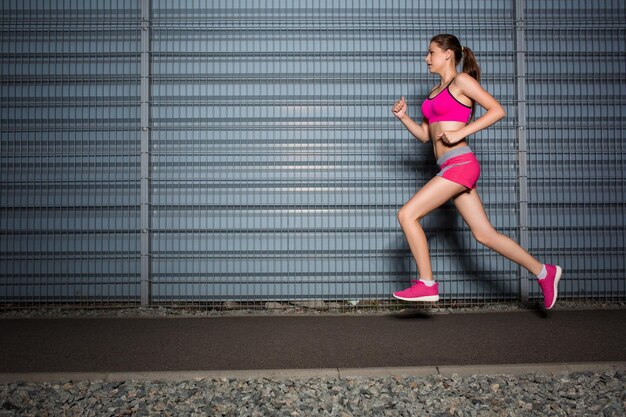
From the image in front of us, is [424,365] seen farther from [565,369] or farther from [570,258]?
[570,258]

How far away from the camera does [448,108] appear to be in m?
3.91

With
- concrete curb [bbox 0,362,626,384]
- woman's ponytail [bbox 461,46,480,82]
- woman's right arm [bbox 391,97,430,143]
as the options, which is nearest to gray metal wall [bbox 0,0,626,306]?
woman's right arm [bbox 391,97,430,143]

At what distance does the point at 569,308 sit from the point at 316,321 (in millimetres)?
2483

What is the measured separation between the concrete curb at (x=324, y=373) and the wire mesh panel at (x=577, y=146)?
2376 mm

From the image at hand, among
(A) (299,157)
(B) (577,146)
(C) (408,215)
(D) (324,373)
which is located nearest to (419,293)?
(C) (408,215)

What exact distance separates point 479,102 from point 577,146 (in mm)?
2142

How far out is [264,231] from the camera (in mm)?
5320

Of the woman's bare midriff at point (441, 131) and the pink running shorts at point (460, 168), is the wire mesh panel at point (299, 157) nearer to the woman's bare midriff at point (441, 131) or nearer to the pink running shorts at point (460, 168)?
the woman's bare midriff at point (441, 131)

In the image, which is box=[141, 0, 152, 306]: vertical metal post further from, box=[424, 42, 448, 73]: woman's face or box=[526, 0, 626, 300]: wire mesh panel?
box=[526, 0, 626, 300]: wire mesh panel

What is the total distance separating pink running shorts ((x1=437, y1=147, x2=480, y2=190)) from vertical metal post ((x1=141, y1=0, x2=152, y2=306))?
2.85m

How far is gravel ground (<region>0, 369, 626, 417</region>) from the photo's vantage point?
8.67 ft

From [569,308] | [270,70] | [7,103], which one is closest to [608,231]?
[569,308]

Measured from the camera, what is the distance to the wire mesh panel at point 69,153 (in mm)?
5273

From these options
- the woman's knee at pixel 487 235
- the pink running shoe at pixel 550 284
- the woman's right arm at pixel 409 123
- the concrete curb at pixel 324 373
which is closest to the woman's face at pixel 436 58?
the woman's right arm at pixel 409 123
